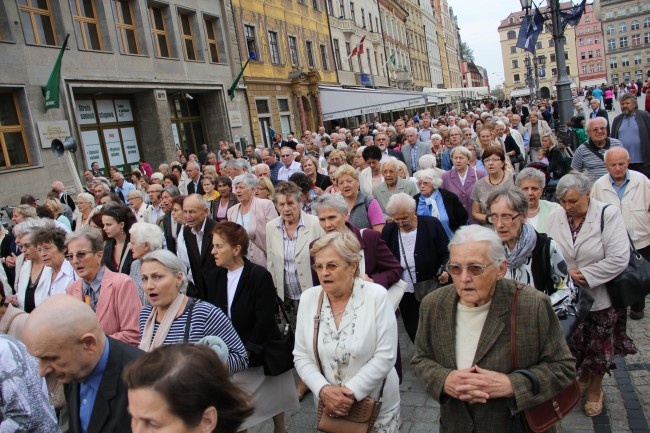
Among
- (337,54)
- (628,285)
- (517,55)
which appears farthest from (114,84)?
(517,55)

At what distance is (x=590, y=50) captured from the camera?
386 ft

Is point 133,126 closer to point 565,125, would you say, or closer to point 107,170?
point 107,170

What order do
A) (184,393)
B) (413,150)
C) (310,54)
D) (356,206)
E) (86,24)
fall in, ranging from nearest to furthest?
1. (184,393)
2. (356,206)
3. (413,150)
4. (86,24)
5. (310,54)

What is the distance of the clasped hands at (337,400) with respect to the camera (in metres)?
2.86

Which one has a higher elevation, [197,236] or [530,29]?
[530,29]

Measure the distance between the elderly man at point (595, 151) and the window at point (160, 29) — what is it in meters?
16.0

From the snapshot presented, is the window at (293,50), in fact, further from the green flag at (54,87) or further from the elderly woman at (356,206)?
the elderly woman at (356,206)

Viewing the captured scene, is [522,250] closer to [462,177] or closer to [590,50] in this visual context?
[462,177]

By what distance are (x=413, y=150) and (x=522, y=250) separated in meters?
6.96

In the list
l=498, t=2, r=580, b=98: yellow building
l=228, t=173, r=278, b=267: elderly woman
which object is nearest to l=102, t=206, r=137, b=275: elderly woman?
l=228, t=173, r=278, b=267: elderly woman

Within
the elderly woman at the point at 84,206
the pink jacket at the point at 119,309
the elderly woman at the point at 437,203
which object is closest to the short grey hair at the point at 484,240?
the pink jacket at the point at 119,309

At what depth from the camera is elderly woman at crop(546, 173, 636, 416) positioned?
11.8 feet

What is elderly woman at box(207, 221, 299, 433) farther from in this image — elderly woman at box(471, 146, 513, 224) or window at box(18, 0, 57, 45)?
window at box(18, 0, 57, 45)

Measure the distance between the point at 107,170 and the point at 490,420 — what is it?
55.5 ft
